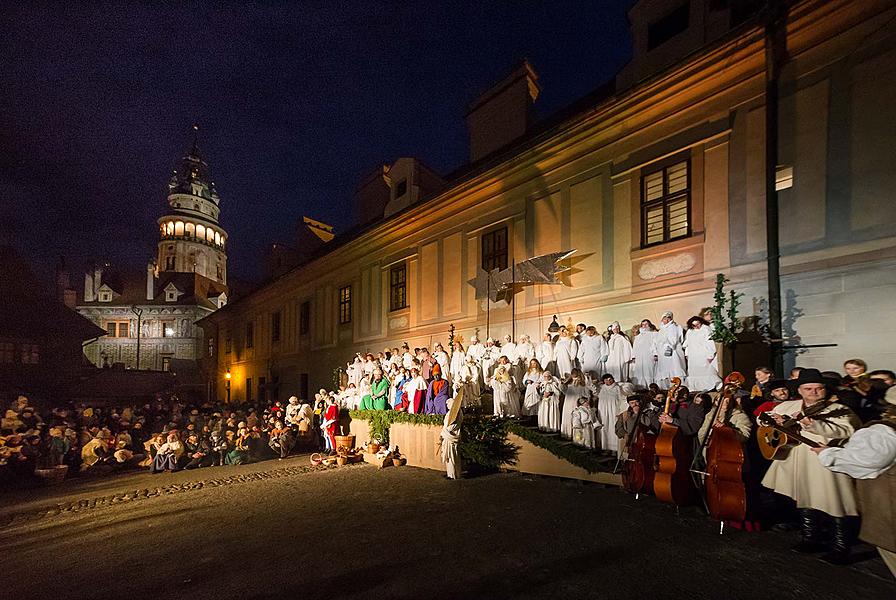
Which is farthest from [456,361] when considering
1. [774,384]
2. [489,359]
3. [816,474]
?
[816,474]

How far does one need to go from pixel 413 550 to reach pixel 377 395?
9223mm

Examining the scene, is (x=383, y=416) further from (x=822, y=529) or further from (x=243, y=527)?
(x=822, y=529)

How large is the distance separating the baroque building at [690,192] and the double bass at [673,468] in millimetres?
3267

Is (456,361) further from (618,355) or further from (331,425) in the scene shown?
(331,425)

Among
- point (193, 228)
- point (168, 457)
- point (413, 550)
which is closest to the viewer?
point (413, 550)

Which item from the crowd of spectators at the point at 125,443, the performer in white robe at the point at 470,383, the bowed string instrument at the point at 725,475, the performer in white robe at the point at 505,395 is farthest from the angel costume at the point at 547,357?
the crowd of spectators at the point at 125,443

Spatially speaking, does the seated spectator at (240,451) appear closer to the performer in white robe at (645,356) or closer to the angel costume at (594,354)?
the angel costume at (594,354)

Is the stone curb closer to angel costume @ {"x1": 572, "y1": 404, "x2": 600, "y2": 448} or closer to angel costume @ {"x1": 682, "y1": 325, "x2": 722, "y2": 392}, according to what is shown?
angel costume @ {"x1": 572, "y1": 404, "x2": 600, "y2": 448}

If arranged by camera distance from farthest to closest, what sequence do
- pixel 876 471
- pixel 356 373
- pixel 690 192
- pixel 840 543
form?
1. pixel 356 373
2. pixel 690 192
3. pixel 840 543
4. pixel 876 471

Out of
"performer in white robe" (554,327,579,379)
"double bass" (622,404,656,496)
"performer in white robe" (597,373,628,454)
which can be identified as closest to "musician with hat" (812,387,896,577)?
"double bass" (622,404,656,496)

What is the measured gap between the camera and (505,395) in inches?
430

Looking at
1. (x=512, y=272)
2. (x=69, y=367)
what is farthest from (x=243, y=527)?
(x=69, y=367)

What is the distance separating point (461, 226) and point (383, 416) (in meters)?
7.46

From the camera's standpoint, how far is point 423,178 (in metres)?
19.9
